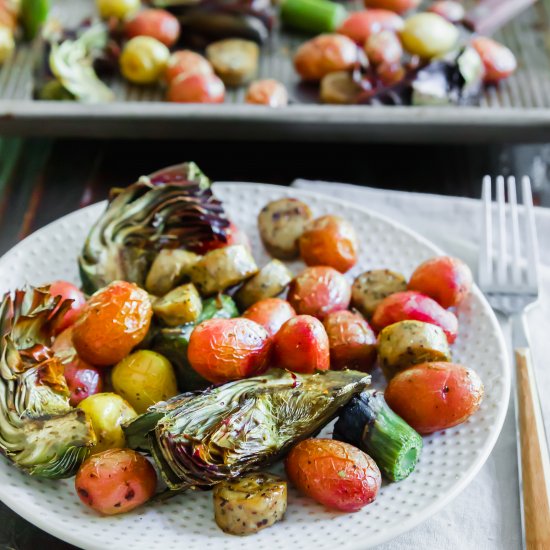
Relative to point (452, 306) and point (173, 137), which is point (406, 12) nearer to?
point (173, 137)

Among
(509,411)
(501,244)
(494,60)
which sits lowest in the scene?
(509,411)

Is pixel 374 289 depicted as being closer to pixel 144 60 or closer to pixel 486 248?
pixel 486 248

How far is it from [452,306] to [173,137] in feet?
2.43

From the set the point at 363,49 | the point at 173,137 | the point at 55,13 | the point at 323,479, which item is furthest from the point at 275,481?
the point at 55,13

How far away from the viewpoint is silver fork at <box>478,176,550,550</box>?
1139mm

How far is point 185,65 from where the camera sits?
2.04 m

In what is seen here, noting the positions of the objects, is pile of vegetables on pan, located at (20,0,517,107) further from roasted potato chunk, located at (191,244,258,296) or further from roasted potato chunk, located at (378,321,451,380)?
roasted potato chunk, located at (378,321,451,380)

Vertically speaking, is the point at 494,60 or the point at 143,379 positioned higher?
the point at 494,60

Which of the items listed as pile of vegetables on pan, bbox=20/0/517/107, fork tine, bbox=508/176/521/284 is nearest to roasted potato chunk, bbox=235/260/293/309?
fork tine, bbox=508/176/521/284

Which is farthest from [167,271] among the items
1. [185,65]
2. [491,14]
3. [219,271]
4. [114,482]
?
[491,14]

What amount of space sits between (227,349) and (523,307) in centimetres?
62

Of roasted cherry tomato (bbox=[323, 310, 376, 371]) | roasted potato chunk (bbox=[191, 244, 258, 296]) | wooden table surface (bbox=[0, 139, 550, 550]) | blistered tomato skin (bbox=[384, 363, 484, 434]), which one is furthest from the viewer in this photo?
wooden table surface (bbox=[0, 139, 550, 550])

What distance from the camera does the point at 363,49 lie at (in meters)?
2.17

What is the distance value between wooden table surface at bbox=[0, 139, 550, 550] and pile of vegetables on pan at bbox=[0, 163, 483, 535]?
50cm
